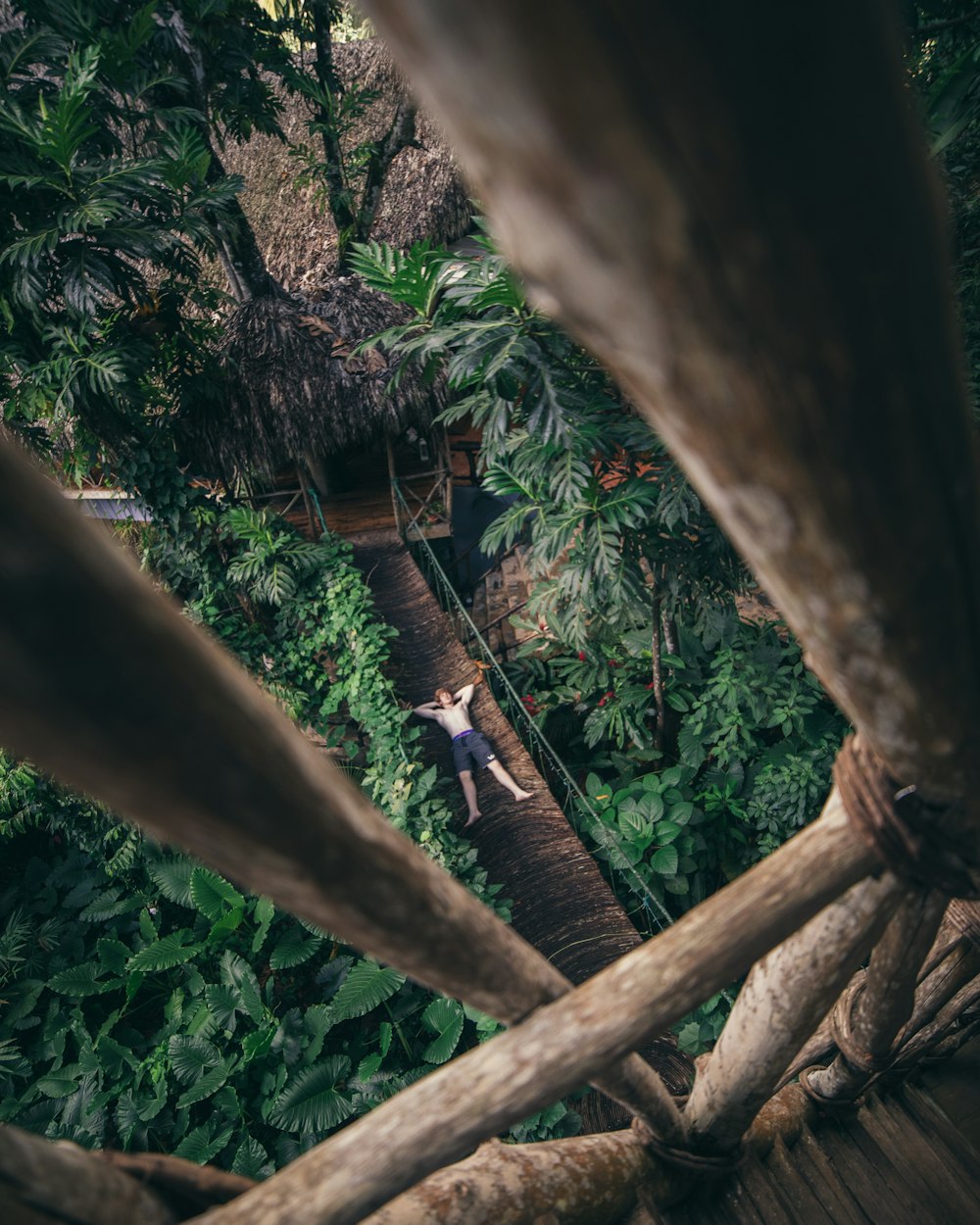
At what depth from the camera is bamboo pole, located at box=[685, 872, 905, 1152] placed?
3.66ft

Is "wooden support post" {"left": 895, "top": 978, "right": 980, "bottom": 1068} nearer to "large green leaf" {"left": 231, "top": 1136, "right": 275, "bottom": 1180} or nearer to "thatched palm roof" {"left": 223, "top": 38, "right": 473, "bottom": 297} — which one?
"large green leaf" {"left": 231, "top": 1136, "right": 275, "bottom": 1180}

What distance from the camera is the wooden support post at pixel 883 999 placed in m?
1.28

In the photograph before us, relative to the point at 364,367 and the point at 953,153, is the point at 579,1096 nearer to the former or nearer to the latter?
the point at 953,153

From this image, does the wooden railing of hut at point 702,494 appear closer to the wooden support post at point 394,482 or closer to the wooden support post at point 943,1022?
the wooden support post at point 943,1022

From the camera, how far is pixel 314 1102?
155 inches

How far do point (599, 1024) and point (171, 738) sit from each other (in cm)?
73

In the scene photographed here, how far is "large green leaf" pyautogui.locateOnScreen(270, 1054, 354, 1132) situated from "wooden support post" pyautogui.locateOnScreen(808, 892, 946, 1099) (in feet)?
9.33

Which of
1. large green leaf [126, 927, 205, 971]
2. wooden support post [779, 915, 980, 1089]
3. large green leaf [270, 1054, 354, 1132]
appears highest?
large green leaf [126, 927, 205, 971]

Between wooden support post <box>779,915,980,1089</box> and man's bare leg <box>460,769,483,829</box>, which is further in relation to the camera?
man's bare leg <box>460,769,483,829</box>

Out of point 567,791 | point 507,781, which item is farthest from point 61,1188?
point 567,791

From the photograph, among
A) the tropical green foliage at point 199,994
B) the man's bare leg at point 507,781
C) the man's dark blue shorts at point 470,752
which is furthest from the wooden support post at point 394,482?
the man's bare leg at point 507,781

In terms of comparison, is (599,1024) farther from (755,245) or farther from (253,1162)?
(253,1162)

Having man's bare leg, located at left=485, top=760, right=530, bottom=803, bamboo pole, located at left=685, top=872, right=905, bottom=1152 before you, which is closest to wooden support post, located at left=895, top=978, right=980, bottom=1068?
bamboo pole, located at left=685, top=872, right=905, bottom=1152

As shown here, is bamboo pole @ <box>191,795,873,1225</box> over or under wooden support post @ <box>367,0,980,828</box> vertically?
under
